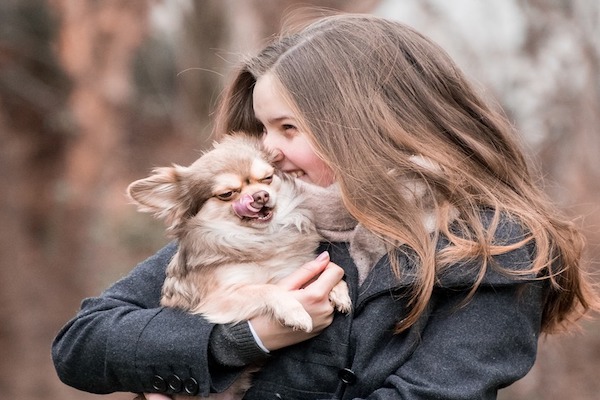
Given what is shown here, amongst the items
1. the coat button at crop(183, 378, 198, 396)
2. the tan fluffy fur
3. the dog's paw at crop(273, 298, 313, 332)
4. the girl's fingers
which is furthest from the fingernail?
the coat button at crop(183, 378, 198, 396)

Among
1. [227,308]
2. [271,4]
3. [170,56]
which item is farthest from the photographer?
[170,56]

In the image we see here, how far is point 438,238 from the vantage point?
115 inches

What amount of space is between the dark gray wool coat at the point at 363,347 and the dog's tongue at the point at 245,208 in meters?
0.32

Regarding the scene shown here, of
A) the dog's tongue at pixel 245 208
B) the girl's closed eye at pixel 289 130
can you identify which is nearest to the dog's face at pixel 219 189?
the dog's tongue at pixel 245 208

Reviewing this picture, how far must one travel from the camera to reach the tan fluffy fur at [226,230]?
3.12 m

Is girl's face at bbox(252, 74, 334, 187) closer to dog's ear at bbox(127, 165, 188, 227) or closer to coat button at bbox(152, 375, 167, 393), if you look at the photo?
dog's ear at bbox(127, 165, 188, 227)

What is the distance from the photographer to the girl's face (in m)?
3.16

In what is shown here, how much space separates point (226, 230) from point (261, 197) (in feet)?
0.62

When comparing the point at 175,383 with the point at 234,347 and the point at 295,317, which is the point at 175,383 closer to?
the point at 234,347

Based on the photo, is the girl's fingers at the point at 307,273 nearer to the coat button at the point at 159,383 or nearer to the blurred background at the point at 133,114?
the coat button at the point at 159,383

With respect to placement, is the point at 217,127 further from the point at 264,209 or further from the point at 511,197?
the point at 511,197

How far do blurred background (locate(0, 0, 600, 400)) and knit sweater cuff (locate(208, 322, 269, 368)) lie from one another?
15.5 feet

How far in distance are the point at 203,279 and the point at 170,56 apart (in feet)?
34.7


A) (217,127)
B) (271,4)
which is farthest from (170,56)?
(217,127)
